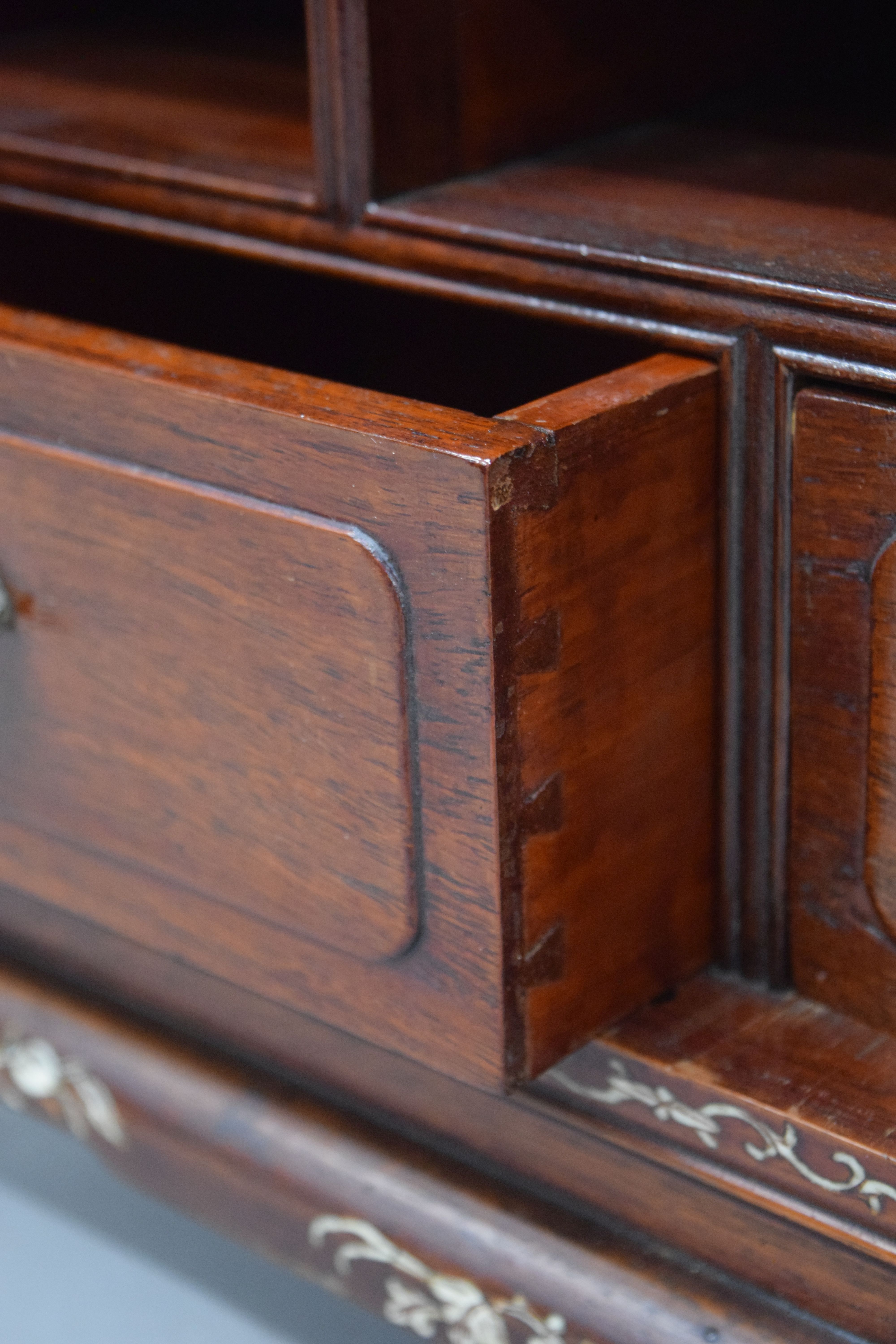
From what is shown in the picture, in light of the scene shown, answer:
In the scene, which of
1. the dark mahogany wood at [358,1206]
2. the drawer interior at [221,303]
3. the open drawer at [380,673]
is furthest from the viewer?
the drawer interior at [221,303]

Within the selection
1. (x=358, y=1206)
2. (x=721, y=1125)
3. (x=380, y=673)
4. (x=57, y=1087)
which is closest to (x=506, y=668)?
(x=380, y=673)

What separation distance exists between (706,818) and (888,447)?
0.50ft

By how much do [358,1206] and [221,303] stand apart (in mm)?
379

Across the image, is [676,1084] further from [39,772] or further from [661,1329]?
[39,772]

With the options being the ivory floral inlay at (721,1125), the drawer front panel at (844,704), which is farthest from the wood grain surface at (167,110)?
the ivory floral inlay at (721,1125)

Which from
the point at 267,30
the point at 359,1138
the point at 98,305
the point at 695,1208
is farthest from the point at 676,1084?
the point at 267,30

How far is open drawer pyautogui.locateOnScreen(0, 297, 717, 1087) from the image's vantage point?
0.46 m

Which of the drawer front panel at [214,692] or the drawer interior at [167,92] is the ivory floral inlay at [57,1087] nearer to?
the drawer front panel at [214,692]

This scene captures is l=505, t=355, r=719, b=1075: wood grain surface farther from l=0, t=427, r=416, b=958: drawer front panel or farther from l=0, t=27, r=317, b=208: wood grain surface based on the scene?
l=0, t=27, r=317, b=208: wood grain surface

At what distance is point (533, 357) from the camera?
23.9 inches

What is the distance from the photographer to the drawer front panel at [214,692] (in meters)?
0.48

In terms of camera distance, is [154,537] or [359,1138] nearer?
[154,537]

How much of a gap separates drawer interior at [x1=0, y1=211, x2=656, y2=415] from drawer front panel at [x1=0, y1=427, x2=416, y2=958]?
0.60 ft

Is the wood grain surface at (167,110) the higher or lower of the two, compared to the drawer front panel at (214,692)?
higher
